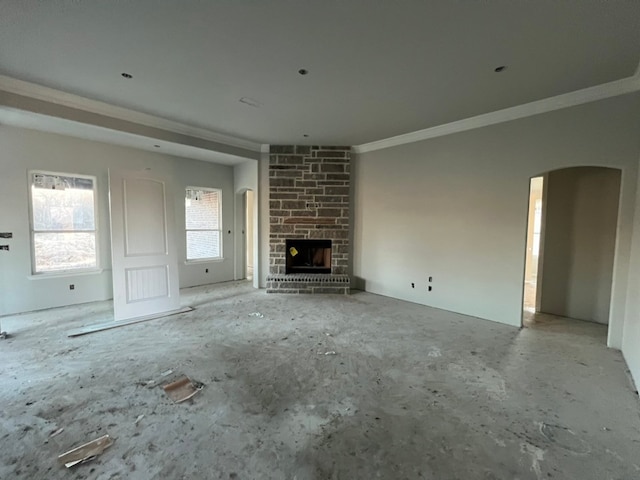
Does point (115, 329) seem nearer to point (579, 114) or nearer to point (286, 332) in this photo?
point (286, 332)

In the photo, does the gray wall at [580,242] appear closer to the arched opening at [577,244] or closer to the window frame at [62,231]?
the arched opening at [577,244]

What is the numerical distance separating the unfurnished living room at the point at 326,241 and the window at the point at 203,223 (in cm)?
9

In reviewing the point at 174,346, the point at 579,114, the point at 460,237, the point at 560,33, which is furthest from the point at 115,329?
the point at 579,114

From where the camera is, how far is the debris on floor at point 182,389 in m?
2.30

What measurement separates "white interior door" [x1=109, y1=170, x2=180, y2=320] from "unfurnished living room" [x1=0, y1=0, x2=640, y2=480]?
3cm

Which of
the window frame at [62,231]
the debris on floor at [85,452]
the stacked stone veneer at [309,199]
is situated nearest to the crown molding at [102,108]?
the stacked stone veneer at [309,199]

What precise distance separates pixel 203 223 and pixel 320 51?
483 centimetres

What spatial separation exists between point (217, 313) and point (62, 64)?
3401 millimetres

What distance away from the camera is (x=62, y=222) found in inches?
181

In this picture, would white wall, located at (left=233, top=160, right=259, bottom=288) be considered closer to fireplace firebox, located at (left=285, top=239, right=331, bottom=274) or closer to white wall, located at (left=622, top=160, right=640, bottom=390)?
fireplace firebox, located at (left=285, top=239, right=331, bottom=274)

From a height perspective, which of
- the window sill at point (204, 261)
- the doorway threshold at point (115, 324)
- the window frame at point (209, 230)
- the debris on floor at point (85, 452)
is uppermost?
the window frame at point (209, 230)

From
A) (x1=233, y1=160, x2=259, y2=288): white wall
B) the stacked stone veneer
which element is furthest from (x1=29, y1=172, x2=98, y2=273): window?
the stacked stone veneer

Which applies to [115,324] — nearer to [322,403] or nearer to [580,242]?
[322,403]

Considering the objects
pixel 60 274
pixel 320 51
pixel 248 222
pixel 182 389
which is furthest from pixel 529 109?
pixel 60 274
